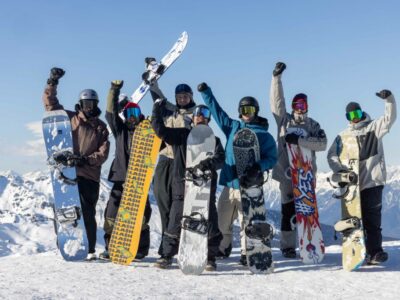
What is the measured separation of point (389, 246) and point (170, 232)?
4.76 meters

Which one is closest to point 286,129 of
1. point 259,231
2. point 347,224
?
point 347,224

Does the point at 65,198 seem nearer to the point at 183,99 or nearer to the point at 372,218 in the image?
the point at 183,99

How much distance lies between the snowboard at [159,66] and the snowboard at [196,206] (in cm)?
178

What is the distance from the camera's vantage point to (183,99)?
23.2 ft

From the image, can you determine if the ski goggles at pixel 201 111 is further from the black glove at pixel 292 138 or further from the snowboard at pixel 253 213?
the black glove at pixel 292 138

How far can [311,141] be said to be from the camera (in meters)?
7.45

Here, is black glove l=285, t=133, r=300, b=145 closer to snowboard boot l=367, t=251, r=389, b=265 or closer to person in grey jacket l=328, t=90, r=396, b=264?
person in grey jacket l=328, t=90, r=396, b=264

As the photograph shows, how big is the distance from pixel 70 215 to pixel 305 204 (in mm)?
3595

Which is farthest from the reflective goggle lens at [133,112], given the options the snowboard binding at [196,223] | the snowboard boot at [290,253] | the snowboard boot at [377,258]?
the snowboard boot at [377,258]

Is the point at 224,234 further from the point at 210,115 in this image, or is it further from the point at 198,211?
the point at 210,115

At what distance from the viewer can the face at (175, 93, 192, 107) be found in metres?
7.08

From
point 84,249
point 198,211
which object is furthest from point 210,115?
point 84,249

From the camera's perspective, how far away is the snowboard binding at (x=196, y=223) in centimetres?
639

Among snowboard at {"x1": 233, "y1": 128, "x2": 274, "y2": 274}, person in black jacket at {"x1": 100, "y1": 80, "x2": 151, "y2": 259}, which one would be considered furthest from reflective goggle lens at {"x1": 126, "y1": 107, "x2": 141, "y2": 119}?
snowboard at {"x1": 233, "y1": 128, "x2": 274, "y2": 274}
